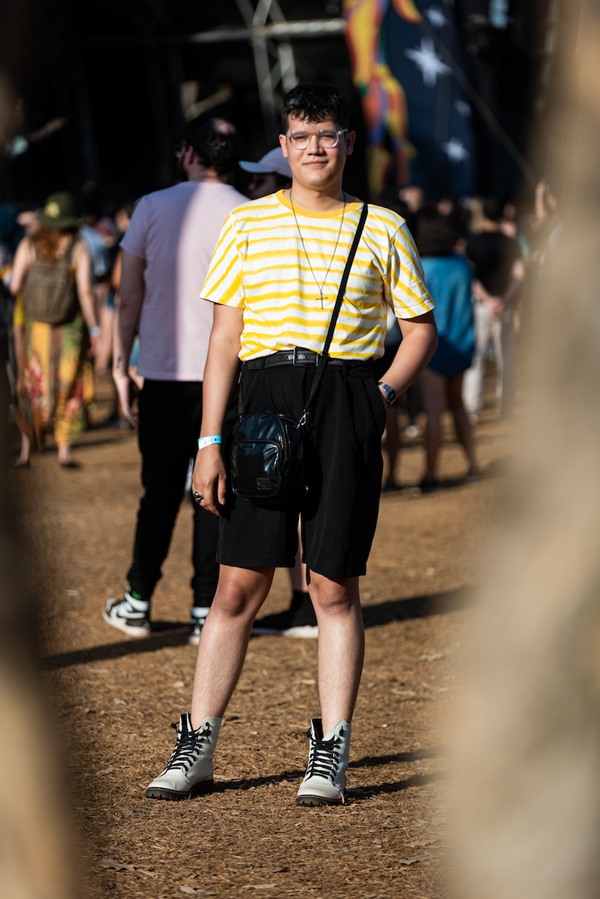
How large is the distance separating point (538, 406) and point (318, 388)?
8.66 feet

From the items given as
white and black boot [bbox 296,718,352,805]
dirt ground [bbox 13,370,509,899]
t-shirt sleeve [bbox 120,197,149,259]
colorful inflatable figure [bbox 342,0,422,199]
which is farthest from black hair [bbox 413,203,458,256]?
colorful inflatable figure [bbox 342,0,422,199]

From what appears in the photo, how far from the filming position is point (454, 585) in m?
7.50

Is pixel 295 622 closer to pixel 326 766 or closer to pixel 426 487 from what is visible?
pixel 326 766

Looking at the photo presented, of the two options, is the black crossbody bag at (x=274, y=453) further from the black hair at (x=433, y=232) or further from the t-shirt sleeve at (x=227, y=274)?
the black hair at (x=433, y=232)

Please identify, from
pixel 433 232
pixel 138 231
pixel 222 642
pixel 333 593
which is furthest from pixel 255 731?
pixel 433 232

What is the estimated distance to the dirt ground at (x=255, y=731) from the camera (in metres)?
3.47

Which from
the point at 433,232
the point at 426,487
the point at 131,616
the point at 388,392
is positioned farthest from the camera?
the point at 426,487

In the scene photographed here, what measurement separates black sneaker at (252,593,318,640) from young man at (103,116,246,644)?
0.52 metres

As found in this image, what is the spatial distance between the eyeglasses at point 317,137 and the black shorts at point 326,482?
0.59 metres

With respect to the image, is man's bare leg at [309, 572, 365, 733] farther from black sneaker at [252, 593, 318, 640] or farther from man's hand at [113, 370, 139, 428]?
black sneaker at [252, 593, 318, 640]

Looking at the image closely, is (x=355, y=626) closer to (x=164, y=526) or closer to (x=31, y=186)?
(x=164, y=526)

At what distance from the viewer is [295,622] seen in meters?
6.32

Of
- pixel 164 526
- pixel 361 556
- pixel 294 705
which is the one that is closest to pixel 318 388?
pixel 361 556

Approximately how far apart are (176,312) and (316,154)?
182cm
